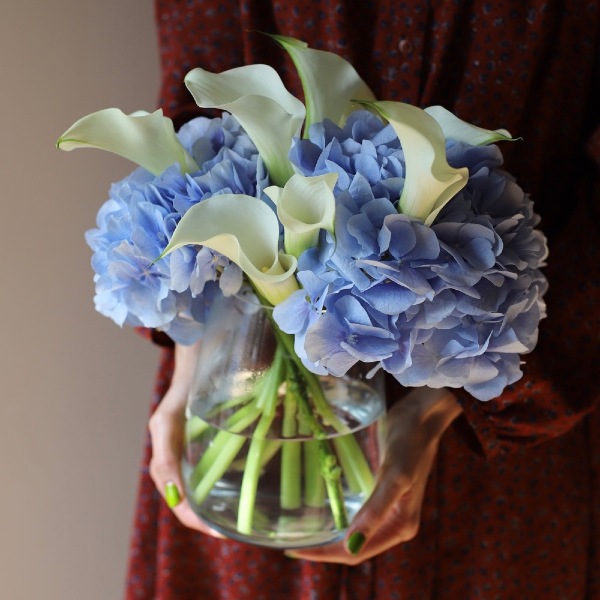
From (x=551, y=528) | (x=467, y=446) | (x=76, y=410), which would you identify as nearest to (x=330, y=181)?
(x=467, y=446)

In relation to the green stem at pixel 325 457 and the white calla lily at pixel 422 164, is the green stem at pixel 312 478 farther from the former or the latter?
the white calla lily at pixel 422 164

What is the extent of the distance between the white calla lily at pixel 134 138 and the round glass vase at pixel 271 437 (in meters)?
0.12

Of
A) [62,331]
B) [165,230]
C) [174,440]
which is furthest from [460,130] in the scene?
[62,331]

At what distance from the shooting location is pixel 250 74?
500 millimetres

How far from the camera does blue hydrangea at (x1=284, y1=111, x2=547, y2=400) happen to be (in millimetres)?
439

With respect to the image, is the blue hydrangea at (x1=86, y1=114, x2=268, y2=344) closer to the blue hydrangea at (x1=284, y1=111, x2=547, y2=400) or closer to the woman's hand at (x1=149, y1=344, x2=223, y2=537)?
the blue hydrangea at (x1=284, y1=111, x2=547, y2=400)

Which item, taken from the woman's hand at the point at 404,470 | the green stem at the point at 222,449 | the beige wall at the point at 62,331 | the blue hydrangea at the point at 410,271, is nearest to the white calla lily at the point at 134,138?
the blue hydrangea at the point at 410,271

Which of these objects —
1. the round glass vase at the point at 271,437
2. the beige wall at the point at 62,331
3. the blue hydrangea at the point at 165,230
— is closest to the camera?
the blue hydrangea at the point at 165,230

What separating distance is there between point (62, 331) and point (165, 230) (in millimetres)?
573

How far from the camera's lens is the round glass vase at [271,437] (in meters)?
0.60

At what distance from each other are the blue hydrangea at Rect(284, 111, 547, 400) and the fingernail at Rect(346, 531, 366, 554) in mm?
253

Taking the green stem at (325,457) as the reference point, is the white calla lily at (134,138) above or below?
above

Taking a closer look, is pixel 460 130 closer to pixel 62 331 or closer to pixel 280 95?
pixel 280 95

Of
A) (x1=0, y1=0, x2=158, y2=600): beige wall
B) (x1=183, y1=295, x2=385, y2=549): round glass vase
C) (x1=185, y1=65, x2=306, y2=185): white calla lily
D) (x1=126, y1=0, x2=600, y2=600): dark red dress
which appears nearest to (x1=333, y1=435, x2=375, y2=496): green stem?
(x1=183, y1=295, x2=385, y2=549): round glass vase
